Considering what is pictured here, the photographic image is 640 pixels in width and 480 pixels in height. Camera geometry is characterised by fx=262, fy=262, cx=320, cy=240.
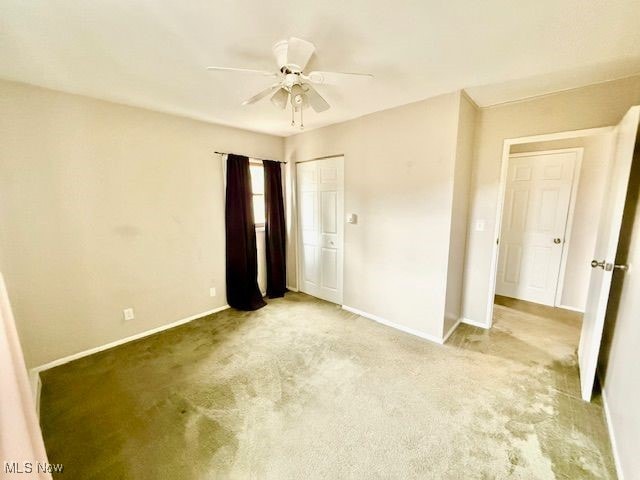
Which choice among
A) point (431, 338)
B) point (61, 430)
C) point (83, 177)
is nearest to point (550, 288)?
point (431, 338)

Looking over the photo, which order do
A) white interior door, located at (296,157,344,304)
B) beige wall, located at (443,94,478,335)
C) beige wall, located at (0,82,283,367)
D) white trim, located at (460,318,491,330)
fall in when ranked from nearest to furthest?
beige wall, located at (0,82,283,367), beige wall, located at (443,94,478,335), white trim, located at (460,318,491,330), white interior door, located at (296,157,344,304)

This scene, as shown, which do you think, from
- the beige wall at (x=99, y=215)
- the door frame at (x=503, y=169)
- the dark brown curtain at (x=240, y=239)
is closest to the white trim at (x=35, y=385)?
the beige wall at (x=99, y=215)

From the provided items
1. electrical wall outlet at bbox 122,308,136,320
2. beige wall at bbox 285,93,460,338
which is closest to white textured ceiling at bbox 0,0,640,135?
beige wall at bbox 285,93,460,338

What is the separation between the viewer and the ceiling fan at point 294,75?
141 cm

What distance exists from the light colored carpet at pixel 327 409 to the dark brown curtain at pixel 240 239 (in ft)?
2.40

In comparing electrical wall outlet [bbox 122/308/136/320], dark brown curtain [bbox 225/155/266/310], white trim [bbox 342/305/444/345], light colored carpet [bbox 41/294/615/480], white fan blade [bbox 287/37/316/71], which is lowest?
light colored carpet [bbox 41/294/615/480]

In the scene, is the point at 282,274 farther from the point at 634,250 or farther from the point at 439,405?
the point at 634,250

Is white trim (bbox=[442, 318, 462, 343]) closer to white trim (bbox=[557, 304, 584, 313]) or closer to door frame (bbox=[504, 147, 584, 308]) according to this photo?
door frame (bbox=[504, 147, 584, 308])

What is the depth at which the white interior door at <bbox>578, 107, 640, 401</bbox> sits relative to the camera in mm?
1649

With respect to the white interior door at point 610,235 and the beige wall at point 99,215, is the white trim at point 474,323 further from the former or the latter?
the beige wall at point 99,215

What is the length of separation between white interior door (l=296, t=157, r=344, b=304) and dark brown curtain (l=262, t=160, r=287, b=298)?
0.91 feet

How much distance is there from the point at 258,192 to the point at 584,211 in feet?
13.4

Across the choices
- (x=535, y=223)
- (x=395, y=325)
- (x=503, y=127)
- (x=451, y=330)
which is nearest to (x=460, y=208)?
(x=503, y=127)

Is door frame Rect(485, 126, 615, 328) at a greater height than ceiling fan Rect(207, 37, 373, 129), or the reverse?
ceiling fan Rect(207, 37, 373, 129)
